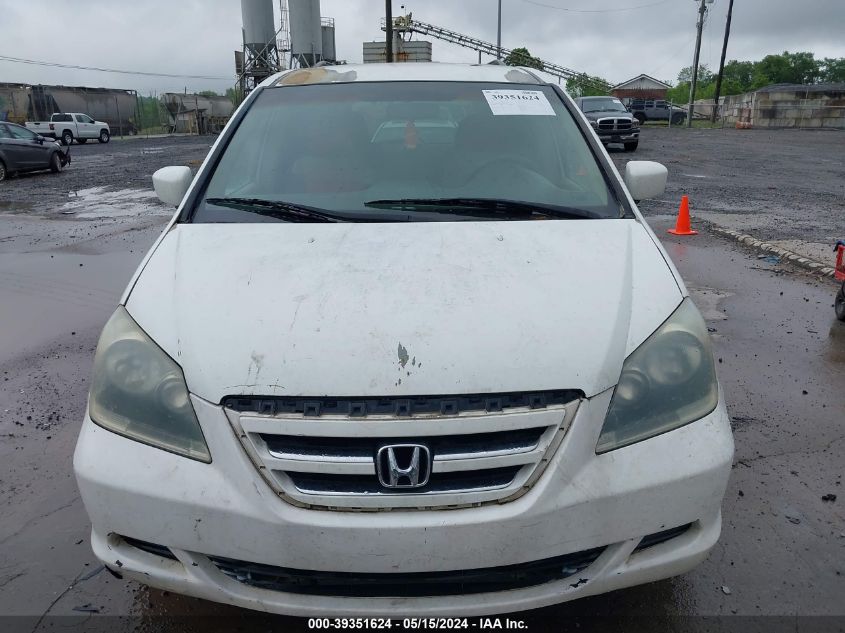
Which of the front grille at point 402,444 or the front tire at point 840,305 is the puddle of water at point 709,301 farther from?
the front grille at point 402,444

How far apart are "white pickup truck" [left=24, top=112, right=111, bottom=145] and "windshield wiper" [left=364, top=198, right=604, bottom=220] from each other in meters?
41.2

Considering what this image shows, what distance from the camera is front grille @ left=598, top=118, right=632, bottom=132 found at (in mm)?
22031

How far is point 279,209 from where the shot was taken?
2584 millimetres

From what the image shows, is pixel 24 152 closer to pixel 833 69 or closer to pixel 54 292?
pixel 54 292

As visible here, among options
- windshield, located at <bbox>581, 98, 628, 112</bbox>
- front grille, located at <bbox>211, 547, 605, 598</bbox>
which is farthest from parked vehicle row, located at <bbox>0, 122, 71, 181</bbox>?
front grille, located at <bbox>211, 547, 605, 598</bbox>

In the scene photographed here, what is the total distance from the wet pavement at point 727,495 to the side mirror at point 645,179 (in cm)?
136

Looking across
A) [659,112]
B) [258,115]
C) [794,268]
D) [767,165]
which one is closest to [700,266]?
[794,268]

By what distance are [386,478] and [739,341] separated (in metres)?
3.97

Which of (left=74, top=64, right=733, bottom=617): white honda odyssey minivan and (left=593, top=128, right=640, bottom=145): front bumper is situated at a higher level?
(left=593, top=128, right=640, bottom=145): front bumper

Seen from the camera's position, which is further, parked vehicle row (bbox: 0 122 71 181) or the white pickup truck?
the white pickup truck

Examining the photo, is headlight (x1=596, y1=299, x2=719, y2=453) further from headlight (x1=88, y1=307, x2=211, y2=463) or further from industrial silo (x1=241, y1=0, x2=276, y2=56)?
industrial silo (x1=241, y1=0, x2=276, y2=56)

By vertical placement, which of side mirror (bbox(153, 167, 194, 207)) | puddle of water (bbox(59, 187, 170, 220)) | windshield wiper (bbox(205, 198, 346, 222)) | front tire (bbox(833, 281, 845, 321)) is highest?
side mirror (bbox(153, 167, 194, 207))

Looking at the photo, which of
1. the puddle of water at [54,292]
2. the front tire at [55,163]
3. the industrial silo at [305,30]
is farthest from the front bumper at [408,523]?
the industrial silo at [305,30]

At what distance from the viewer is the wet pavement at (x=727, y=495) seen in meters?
2.21
